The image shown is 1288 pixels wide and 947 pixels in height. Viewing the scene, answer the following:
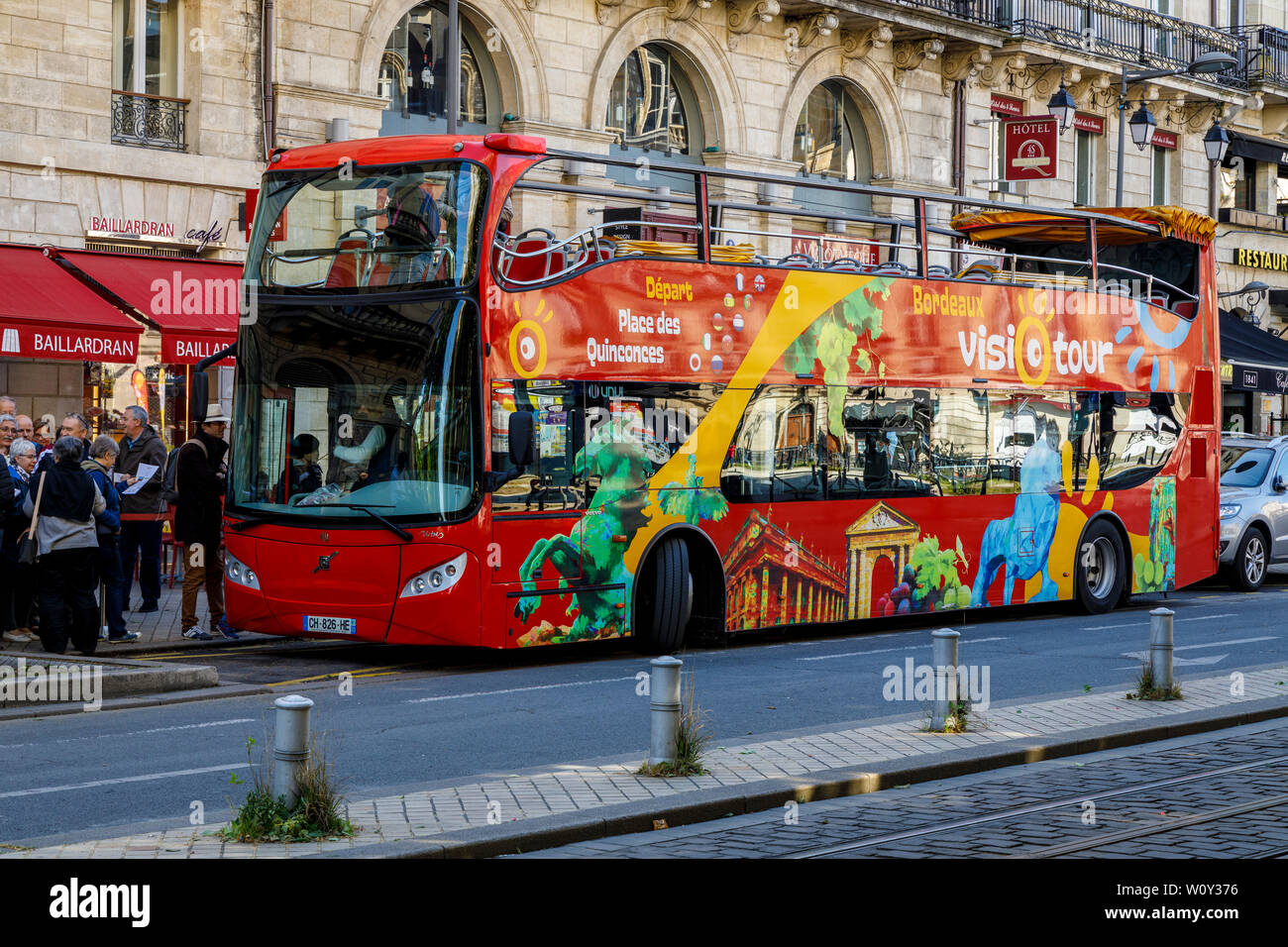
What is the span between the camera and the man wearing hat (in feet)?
52.4

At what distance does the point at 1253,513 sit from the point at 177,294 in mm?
13599

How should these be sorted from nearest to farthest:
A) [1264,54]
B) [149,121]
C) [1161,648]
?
Result: [1161,648], [149,121], [1264,54]

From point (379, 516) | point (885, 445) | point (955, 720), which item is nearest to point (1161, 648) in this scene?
point (955, 720)

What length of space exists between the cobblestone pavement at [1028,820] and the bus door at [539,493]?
4953 millimetres

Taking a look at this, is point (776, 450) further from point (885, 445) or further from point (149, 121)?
point (149, 121)

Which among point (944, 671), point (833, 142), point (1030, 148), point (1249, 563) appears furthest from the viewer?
point (1030, 148)

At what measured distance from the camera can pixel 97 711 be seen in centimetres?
1212

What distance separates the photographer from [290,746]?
7434 millimetres

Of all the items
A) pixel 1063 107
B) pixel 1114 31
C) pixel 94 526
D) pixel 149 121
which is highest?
pixel 1114 31

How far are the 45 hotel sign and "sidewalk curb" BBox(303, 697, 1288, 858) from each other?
2129 cm
